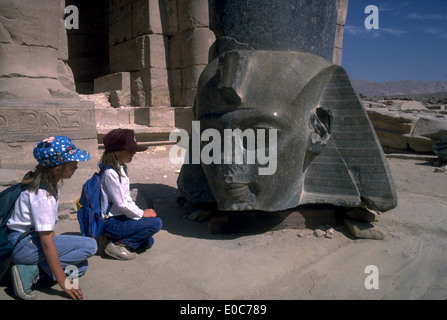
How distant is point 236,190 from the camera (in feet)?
8.44

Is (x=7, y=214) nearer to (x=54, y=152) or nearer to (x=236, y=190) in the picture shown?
(x=54, y=152)

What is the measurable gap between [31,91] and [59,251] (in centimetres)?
369

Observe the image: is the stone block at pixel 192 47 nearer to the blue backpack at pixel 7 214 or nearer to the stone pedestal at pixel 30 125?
the stone pedestal at pixel 30 125

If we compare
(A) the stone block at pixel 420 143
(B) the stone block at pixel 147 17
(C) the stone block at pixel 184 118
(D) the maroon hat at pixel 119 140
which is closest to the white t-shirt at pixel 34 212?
(D) the maroon hat at pixel 119 140

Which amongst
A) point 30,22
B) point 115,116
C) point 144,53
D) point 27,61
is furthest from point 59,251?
point 144,53

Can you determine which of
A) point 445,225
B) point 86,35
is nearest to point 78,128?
point 445,225

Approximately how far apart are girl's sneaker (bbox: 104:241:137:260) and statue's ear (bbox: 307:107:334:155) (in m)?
1.54

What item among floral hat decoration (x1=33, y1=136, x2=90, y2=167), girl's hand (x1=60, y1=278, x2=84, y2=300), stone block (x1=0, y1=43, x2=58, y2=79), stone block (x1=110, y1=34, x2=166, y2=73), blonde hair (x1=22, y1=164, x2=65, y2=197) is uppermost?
stone block (x1=110, y1=34, x2=166, y2=73)

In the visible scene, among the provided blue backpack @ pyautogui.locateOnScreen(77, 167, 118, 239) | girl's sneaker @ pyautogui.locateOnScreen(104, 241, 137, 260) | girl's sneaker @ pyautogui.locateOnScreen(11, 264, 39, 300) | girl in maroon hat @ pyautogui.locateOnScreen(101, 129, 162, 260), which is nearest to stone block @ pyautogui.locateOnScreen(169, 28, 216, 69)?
girl in maroon hat @ pyautogui.locateOnScreen(101, 129, 162, 260)

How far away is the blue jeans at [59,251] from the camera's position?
200cm

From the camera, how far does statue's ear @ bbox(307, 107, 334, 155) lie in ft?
9.25

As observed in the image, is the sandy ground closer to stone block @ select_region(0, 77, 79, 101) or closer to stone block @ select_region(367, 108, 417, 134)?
stone block @ select_region(0, 77, 79, 101)
